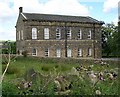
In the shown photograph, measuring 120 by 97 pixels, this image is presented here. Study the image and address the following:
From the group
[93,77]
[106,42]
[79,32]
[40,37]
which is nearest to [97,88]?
[93,77]

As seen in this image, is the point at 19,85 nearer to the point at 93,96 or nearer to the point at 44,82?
the point at 44,82

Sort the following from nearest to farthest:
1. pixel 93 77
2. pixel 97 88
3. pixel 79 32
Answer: pixel 97 88 → pixel 93 77 → pixel 79 32

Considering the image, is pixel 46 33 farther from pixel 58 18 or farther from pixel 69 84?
pixel 69 84

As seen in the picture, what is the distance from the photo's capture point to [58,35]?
4566 cm

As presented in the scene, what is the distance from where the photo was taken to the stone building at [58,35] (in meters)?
43.8

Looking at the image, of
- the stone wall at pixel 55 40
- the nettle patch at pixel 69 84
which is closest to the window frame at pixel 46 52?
the stone wall at pixel 55 40

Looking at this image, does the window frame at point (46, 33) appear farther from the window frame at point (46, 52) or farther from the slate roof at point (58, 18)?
Answer: the window frame at point (46, 52)

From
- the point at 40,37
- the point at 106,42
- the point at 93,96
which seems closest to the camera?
the point at 93,96

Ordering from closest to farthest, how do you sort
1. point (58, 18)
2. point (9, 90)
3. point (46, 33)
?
point (9, 90) < point (46, 33) < point (58, 18)

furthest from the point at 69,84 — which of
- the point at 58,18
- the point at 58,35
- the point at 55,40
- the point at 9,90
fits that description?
the point at 58,18

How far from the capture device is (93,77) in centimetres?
1122

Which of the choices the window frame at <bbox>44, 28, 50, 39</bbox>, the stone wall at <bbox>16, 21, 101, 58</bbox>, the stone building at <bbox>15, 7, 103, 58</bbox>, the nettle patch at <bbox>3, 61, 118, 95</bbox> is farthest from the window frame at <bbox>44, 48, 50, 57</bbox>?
the nettle patch at <bbox>3, 61, 118, 95</bbox>

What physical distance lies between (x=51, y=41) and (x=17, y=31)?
7.08 metres

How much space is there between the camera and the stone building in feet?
144
